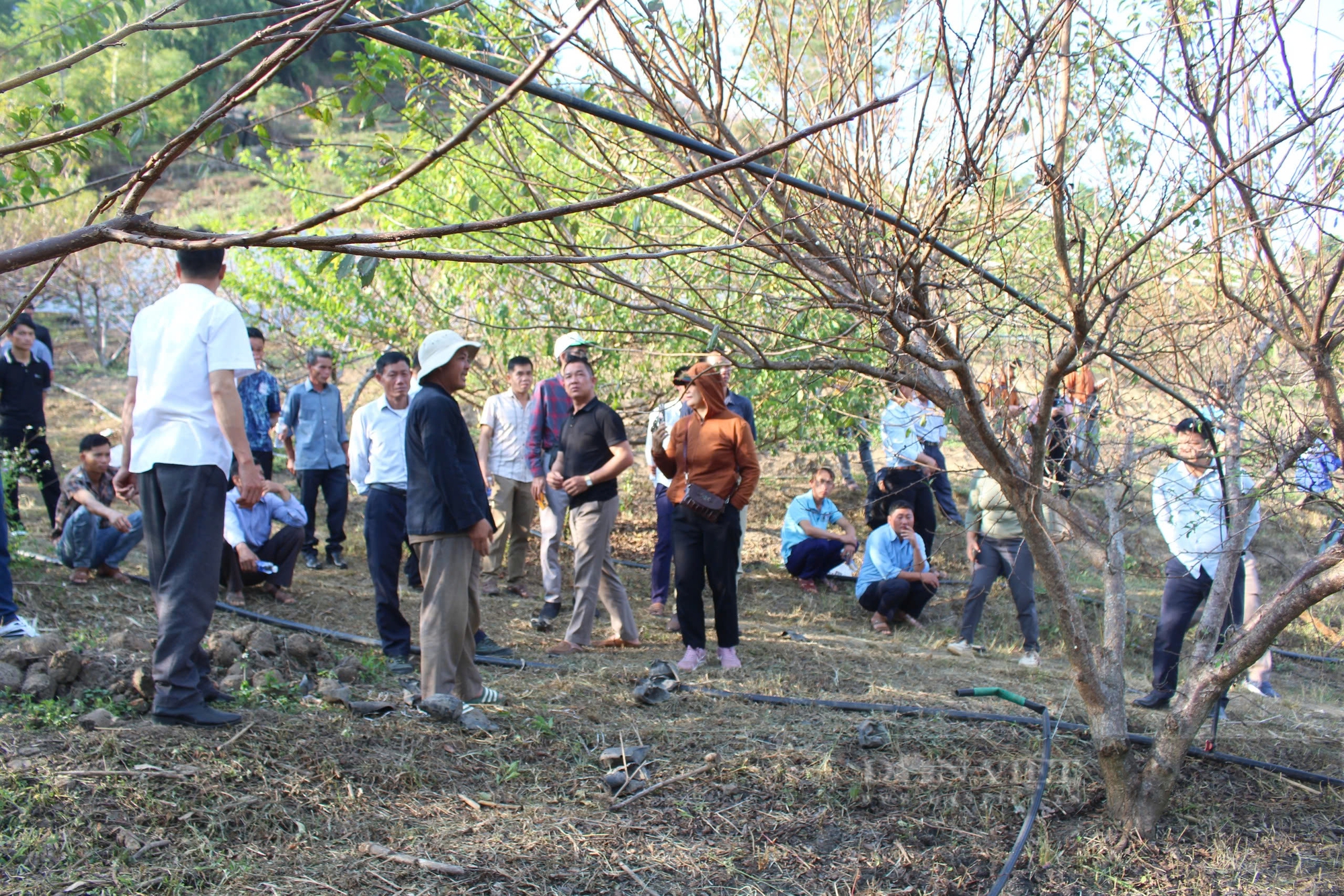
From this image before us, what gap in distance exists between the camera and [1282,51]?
323cm

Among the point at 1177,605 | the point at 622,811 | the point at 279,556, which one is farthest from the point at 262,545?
the point at 1177,605

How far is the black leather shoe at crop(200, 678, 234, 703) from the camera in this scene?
167 inches

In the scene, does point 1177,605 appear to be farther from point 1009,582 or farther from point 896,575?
point 896,575

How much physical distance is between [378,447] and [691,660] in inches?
94.3

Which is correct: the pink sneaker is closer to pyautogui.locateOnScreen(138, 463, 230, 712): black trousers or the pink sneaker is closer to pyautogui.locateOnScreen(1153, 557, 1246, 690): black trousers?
pyautogui.locateOnScreen(1153, 557, 1246, 690): black trousers

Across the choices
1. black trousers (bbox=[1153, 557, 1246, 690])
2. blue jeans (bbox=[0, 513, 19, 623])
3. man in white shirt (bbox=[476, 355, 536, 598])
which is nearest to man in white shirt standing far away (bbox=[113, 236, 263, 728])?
blue jeans (bbox=[0, 513, 19, 623])

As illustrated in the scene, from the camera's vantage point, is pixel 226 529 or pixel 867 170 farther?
pixel 226 529

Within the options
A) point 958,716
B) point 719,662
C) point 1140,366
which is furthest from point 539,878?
point 1140,366

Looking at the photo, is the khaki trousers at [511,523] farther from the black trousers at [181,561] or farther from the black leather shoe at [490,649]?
the black trousers at [181,561]

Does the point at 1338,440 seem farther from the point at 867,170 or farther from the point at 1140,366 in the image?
the point at 867,170

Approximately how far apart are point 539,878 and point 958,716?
2378mm

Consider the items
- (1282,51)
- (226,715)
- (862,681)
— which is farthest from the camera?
(862,681)

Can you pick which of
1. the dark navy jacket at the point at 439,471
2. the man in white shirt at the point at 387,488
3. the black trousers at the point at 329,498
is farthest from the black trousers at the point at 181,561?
the black trousers at the point at 329,498

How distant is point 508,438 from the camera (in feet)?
26.0
